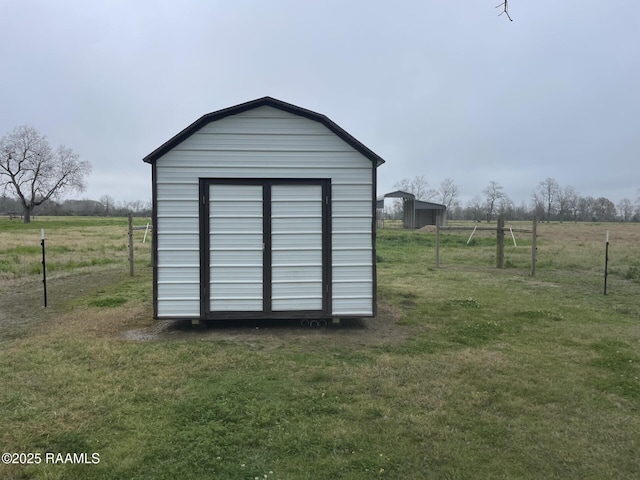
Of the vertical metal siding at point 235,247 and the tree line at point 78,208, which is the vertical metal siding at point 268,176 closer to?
the vertical metal siding at point 235,247

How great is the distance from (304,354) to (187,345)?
1.59 metres

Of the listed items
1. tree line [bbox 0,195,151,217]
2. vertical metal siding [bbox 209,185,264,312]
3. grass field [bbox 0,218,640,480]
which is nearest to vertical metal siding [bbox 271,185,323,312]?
vertical metal siding [bbox 209,185,264,312]

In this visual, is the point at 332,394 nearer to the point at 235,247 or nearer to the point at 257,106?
the point at 235,247

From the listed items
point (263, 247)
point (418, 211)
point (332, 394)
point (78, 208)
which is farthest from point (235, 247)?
point (78, 208)

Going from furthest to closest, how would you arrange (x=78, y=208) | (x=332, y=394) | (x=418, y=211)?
(x=78, y=208), (x=418, y=211), (x=332, y=394)

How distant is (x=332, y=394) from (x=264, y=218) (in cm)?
314

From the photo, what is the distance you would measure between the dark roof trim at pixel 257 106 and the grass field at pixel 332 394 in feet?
8.70

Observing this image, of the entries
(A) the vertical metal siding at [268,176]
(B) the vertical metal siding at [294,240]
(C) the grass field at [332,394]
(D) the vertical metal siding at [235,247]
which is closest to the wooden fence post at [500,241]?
(C) the grass field at [332,394]

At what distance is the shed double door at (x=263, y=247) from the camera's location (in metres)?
6.69

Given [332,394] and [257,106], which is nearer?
[332,394]

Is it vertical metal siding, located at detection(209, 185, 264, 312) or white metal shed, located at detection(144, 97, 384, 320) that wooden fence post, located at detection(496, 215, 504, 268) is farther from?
vertical metal siding, located at detection(209, 185, 264, 312)

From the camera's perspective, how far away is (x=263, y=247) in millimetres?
6727

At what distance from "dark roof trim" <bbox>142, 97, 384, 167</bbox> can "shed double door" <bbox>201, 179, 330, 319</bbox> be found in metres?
0.72

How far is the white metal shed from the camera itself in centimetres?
663
